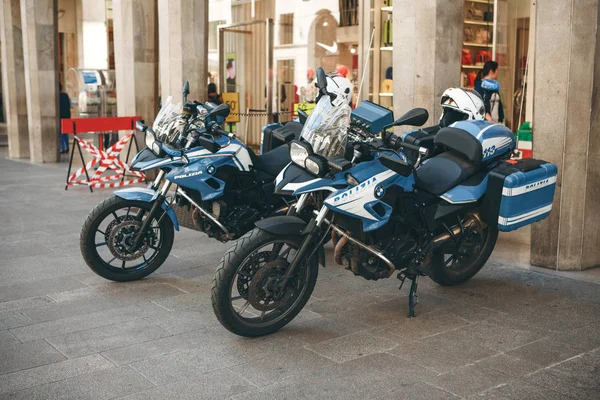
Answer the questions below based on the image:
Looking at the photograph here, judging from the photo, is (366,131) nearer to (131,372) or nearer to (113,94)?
(131,372)

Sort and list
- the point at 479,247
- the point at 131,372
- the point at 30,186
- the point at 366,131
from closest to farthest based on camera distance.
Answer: the point at 131,372, the point at 366,131, the point at 479,247, the point at 30,186

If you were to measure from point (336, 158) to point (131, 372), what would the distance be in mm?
1805

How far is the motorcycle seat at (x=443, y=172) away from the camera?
5.60 meters

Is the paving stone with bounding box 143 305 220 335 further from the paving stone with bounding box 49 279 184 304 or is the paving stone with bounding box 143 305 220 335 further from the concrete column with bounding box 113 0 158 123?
the concrete column with bounding box 113 0 158 123

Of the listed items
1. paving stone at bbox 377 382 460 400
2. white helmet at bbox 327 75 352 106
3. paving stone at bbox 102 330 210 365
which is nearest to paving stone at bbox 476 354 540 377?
paving stone at bbox 377 382 460 400

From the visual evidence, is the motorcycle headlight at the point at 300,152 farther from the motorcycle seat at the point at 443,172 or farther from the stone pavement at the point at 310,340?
the stone pavement at the point at 310,340

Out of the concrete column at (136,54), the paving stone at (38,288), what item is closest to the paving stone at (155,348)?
the paving stone at (38,288)

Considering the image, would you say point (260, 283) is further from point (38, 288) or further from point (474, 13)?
point (474, 13)

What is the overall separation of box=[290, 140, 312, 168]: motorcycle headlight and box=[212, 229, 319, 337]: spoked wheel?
1.62 ft

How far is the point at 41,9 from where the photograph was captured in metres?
16.0

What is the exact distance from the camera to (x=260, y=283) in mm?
4941

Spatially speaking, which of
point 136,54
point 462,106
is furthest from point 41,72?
point 462,106

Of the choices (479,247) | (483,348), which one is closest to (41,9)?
(479,247)

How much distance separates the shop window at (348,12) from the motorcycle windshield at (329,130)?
9642 mm
